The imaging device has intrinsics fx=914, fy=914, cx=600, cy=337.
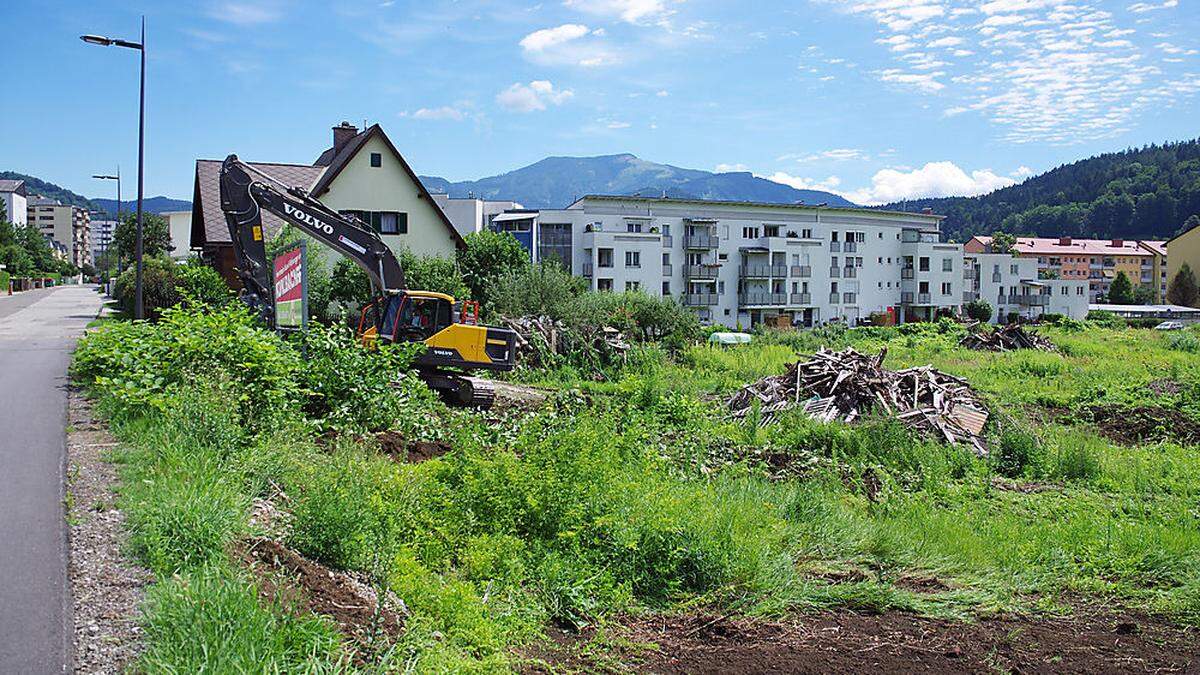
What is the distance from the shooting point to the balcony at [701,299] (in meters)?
69.8

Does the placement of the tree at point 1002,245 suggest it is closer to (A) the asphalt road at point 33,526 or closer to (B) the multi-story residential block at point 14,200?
(A) the asphalt road at point 33,526

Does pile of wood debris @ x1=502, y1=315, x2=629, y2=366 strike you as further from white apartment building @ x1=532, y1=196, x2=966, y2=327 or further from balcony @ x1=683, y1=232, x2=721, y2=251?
balcony @ x1=683, y1=232, x2=721, y2=251

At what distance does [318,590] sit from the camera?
625cm

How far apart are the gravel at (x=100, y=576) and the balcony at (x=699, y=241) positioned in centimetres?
6296

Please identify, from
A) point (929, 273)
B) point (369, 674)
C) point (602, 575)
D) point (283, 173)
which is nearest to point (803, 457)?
point (602, 575)

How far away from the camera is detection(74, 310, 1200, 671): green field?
19.7ft

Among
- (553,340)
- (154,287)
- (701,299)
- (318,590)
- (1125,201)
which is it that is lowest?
(318,590)

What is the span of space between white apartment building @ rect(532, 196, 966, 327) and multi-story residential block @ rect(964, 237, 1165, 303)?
2822 inches

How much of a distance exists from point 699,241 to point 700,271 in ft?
7.62

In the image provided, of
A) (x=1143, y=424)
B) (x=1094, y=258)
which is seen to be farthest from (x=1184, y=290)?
(x=1143, y=424)

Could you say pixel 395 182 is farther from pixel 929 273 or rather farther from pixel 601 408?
pixel 929 273

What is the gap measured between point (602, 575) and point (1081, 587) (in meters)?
4.66

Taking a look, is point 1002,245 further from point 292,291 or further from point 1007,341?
point 292,291

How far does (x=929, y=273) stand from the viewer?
270 feet
